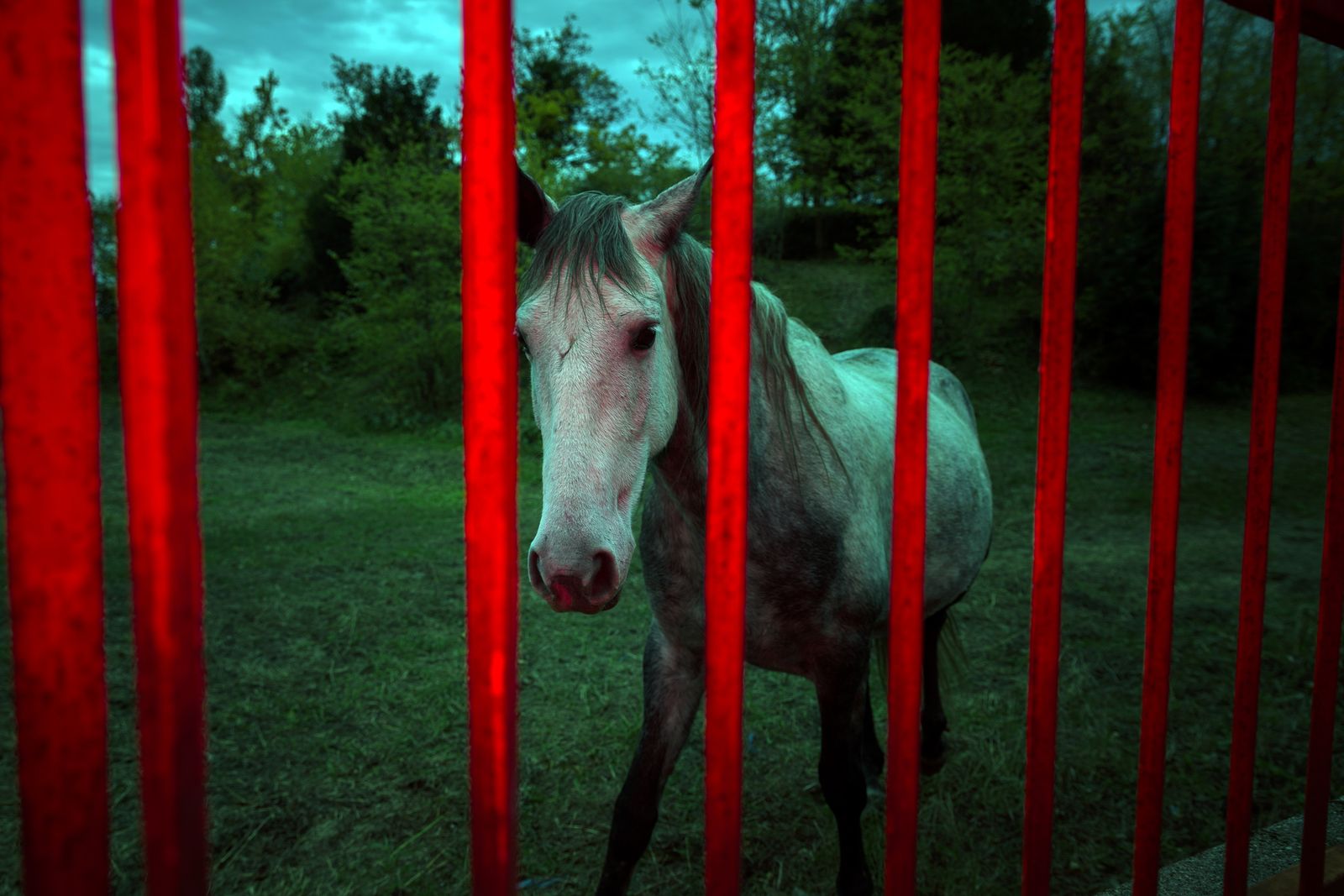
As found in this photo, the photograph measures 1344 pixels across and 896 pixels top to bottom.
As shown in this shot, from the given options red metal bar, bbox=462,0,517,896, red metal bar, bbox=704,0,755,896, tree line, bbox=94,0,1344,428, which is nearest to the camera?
red metal bar, bbox=462,0,517,896

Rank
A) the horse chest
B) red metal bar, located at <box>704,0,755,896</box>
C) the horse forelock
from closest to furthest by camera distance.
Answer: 1. red metal bar, located at <box>704,0,755,896</box>
2. the horse forelock
3. the horse chest

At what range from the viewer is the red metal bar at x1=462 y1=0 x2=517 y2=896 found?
65 cm

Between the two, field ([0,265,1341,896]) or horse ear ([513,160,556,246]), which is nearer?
horse ear ([513,160,556,246])

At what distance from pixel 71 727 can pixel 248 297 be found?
66.1 feet

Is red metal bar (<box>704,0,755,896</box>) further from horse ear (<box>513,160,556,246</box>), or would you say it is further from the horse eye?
horse ear (<box>513,160,556,246</box>)

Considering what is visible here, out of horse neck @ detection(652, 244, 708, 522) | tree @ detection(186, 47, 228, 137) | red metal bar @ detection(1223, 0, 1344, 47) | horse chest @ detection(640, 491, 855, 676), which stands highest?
tree @ detection(186, 47, 228, 137)

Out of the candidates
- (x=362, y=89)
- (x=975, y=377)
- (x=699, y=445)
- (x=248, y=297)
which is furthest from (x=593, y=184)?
(x=699, y=445)

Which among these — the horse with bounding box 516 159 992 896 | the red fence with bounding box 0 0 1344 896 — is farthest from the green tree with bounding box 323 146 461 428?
the red fence with bounding box 0 0 1344 896

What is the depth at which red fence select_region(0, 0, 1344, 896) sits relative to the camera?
50 cm

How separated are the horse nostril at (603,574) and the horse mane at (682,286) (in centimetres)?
35

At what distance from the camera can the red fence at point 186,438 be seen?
0.50 meters

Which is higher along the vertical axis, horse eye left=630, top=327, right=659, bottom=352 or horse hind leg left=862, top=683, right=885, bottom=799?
horse eye left=630, top=327, right=659, bottom=352

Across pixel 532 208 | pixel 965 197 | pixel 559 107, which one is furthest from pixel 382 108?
pixel 532 208

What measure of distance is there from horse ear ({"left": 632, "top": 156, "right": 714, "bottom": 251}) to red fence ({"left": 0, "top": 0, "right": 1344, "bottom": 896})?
2.87ft
